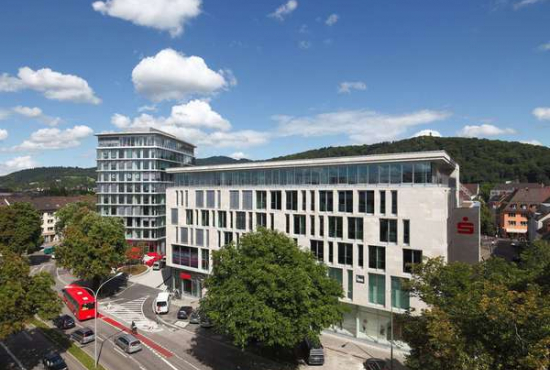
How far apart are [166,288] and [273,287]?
3930 centimetres

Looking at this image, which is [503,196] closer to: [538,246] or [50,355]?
[538,246]

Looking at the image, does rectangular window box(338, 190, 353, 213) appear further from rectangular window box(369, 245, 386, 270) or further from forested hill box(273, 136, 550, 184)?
forested hill box(273, 136, 550, 184)

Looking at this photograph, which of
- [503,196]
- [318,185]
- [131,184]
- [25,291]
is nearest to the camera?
[25,291]

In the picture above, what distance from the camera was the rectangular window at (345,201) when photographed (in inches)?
1575

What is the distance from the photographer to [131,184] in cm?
A: 8338

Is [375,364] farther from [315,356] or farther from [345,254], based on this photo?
[345,254]

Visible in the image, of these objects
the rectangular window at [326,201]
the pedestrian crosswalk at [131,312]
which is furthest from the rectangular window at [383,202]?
the pedestrian crosswalk at [131,312]

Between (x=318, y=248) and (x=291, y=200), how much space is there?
24.1ft

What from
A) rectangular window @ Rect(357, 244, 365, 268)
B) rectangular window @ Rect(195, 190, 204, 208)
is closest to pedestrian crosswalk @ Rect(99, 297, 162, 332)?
rectangular window @ Rect(195, 190, 204, 208)

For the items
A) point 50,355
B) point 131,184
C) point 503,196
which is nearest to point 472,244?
point 50,355

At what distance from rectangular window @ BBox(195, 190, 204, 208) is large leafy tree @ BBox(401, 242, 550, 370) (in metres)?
36.8

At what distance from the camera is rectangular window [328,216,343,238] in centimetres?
4088

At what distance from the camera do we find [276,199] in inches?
1815

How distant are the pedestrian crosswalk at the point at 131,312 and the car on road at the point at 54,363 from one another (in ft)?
38.4
